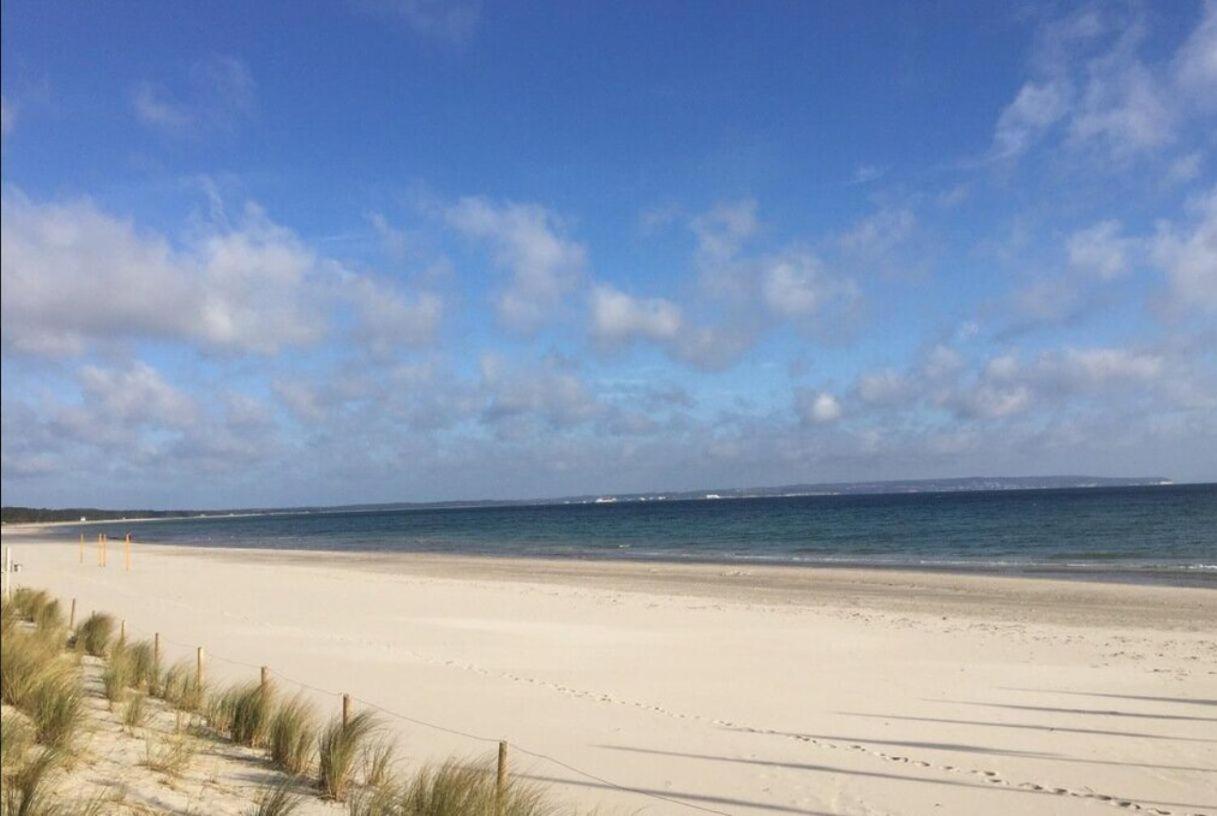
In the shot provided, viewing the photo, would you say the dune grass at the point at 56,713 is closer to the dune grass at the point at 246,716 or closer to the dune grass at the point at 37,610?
the dune grass at the point at 246,716

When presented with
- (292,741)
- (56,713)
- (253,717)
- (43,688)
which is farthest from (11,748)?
(253,717)

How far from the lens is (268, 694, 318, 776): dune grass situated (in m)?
6.91

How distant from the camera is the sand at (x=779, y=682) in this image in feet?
22.3

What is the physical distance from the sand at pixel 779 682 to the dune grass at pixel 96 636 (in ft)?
3.61

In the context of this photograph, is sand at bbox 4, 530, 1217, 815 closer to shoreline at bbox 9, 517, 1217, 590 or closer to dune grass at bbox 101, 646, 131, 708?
dune grass at bbox 101, 646, 131, 708

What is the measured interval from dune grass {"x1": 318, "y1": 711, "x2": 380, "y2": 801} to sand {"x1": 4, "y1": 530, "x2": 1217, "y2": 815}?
3.50 feet

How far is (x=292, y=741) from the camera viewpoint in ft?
23.0

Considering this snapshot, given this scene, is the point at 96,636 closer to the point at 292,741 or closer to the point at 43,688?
the point at 43,688

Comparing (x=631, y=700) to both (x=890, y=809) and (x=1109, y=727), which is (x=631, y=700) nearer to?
(x=890, y=809)

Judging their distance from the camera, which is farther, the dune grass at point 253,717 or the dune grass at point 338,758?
the dune grass at point 253,717

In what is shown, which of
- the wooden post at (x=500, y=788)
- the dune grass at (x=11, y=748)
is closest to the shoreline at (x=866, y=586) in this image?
the wooden post at (x=500, y=788)

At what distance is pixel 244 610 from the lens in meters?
18.4

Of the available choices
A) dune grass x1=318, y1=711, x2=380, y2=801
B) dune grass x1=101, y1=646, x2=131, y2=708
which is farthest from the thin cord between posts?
dune grass x1=101, y1=646, x2=131, y2=708

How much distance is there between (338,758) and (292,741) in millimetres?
950
